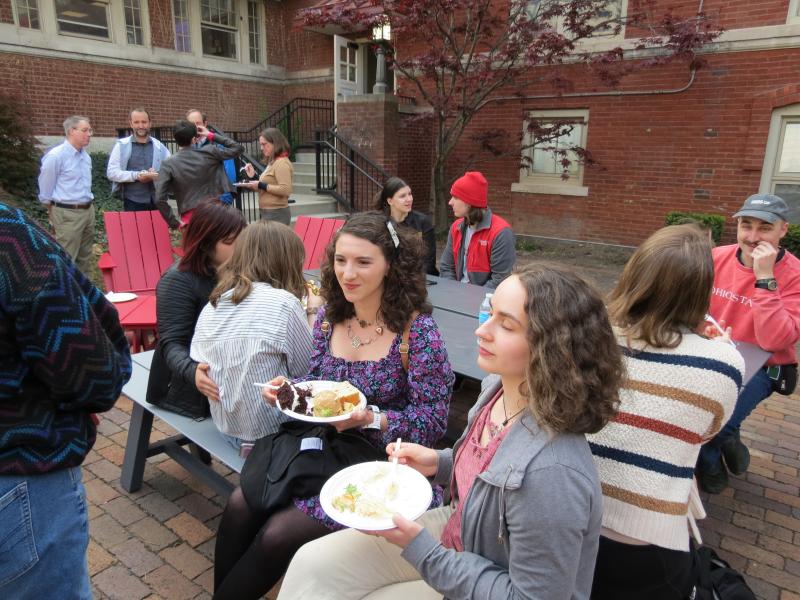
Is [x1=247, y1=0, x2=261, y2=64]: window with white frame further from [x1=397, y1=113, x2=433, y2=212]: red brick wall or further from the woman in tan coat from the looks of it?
the woman in tan coat

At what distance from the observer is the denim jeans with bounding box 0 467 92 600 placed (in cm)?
125

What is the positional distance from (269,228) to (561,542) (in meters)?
1.83

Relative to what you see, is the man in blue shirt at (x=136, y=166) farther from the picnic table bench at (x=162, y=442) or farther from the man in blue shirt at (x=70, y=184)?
the picnic table bench at (x=162, y=442)

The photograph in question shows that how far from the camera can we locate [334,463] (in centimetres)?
202

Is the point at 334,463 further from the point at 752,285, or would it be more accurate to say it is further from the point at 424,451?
the point at 752,285

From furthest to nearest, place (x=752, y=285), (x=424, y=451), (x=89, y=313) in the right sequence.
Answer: (x=752, y=285) → (x=424, y=451) → (x=89, y=313)

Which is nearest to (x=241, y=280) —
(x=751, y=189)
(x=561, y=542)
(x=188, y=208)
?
(x=561, y=542)

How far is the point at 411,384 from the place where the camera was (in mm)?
2174

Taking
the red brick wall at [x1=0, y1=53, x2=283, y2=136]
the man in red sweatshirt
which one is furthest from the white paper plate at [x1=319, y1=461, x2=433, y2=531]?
the red brick wall at [x1=0, y1=53, x2=283, y2=136]

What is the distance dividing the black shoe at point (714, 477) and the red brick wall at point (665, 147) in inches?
280

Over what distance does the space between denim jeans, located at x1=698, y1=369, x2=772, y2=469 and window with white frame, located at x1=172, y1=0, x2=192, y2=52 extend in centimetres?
1332

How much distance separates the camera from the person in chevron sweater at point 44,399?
1.16 meters

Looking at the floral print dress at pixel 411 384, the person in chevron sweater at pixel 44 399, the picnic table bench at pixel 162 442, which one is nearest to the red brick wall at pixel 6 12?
the picnic table bench at pixel 162 442

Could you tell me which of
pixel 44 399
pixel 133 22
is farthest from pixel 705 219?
pixel 133 22
